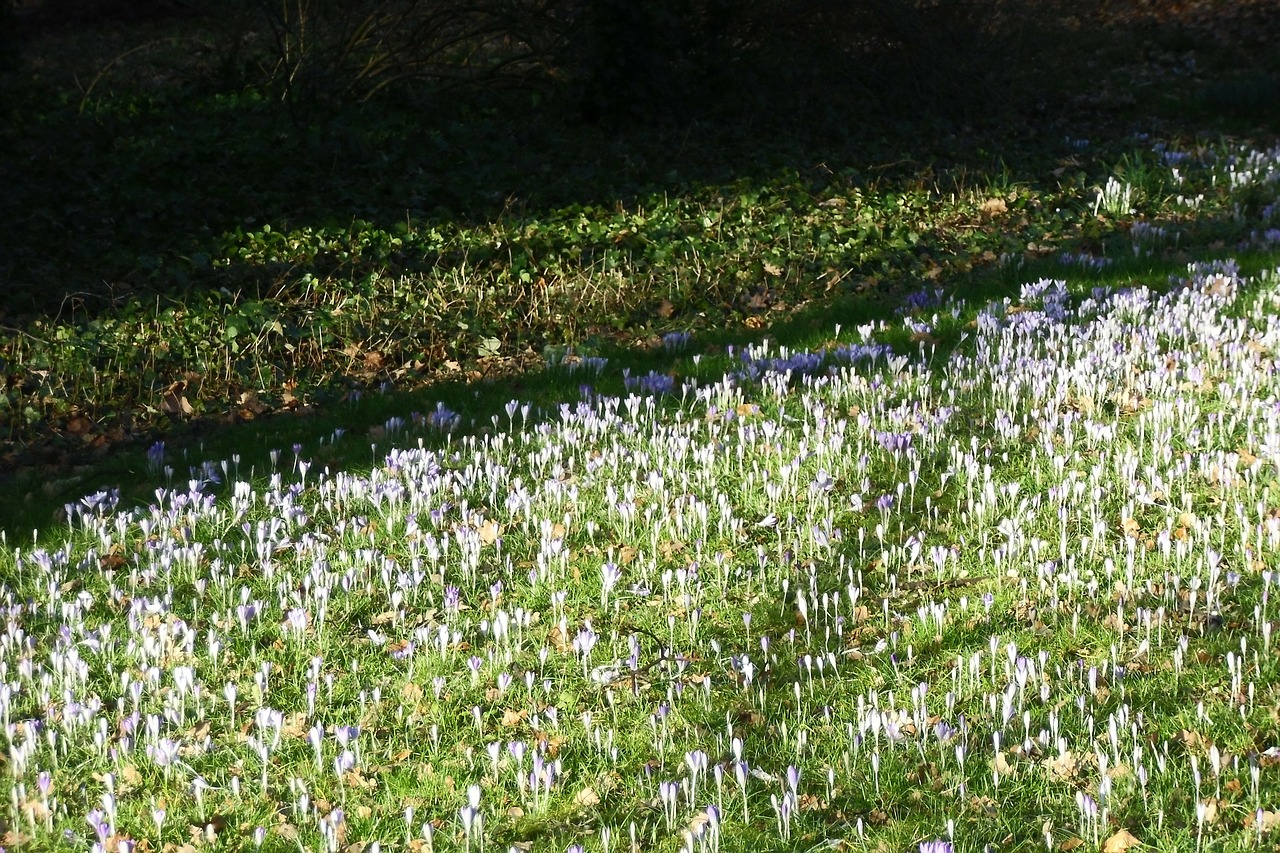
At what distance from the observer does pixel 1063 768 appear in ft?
10.8

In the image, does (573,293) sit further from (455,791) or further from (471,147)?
(455,791)

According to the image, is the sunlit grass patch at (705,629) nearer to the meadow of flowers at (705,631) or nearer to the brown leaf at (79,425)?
the meadow of flowers at (705,631)

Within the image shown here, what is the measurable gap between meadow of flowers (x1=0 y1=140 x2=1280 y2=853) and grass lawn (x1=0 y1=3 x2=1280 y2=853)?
20 millimetres

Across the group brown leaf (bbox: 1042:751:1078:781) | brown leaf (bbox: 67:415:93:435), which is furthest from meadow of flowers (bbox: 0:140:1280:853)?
brown leaf (bbox: 67:415:93:435)

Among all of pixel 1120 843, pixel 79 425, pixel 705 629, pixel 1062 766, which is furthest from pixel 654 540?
pixel 79 425

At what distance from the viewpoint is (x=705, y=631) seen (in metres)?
4.26

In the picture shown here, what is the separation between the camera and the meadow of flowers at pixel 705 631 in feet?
10.7

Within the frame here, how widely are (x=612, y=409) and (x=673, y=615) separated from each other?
8.12ft

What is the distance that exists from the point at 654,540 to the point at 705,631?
0.65 meters

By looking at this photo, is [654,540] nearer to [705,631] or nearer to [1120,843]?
[705,631]

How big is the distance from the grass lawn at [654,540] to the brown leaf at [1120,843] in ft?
0.08

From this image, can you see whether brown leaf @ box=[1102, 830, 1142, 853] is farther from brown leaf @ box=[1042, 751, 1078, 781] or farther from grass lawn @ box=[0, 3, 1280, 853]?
brown leaf @ box=[1042, 751, 1078, 781]

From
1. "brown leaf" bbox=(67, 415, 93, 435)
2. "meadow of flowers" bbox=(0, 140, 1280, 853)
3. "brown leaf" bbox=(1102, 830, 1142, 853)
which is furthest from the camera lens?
"brown leaf" bbox=(67, 415, 93, 435)

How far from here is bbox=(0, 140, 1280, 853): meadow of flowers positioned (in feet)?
10.7
